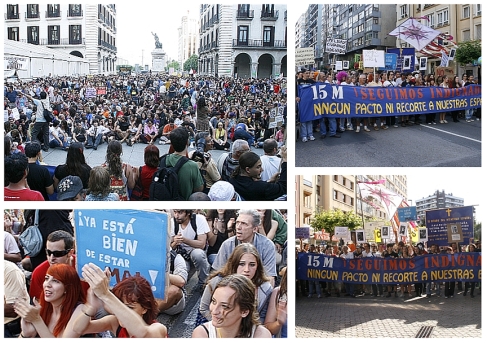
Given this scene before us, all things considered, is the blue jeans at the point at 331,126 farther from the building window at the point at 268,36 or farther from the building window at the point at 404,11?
the building window at the point at 404,11

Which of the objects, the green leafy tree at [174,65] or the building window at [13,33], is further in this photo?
the green leafy tree at [174,65]

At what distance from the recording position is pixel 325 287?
146 inches

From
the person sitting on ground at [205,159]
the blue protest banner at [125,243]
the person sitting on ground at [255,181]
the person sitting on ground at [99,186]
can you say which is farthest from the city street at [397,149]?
the person sitting on ground at [99,186]

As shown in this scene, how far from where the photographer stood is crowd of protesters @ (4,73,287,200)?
12.0ft

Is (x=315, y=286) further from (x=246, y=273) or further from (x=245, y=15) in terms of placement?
(x=245, y=15)

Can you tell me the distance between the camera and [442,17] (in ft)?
11.9

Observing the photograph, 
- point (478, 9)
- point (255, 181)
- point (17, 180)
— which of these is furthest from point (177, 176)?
point (478, 9)

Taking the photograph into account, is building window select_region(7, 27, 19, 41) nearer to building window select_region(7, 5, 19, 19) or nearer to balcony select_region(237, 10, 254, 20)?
building window select_region(7, 5, 19, 19)

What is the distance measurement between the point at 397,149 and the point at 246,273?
1.23m

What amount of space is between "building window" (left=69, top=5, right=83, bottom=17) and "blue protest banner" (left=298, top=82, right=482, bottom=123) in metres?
1.50

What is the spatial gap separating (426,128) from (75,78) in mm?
2374

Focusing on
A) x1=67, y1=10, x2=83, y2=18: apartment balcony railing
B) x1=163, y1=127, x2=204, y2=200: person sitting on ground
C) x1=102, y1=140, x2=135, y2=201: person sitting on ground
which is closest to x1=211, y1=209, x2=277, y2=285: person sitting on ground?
x1=163, y1=127, x2=204, y2=200: person sitting on ground

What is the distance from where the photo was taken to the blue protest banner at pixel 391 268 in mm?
3697

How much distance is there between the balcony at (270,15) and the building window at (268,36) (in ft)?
0.18
